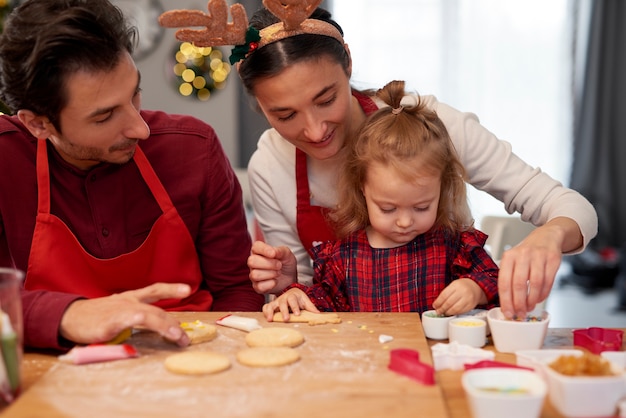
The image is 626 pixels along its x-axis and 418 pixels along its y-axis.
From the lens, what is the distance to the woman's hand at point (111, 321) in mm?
1226

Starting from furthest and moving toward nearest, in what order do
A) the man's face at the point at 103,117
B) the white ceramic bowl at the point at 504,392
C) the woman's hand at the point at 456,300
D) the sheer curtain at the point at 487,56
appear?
the sheer curtain at the point at 487,56, the man's face at the point at 103,117, the woman's hand at the point at 456,300, the white ceramic bowl at the point at 504,392

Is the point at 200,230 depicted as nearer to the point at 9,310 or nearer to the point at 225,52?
the point at 9,310

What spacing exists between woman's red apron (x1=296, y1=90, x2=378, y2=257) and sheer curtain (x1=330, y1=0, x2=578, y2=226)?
130 inches

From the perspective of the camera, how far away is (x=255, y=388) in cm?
105

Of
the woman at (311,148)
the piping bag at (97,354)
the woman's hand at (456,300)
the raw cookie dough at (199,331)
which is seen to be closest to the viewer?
the piping bag at (97,354)

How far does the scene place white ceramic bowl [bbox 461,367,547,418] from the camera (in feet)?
3.04

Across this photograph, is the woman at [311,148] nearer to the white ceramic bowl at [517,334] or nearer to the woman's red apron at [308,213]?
the woman's red apron at [308,213]

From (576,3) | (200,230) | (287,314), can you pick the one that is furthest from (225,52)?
(287,314)

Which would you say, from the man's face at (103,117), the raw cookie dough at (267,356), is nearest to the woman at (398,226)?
the raw cookie dough at (267,356)

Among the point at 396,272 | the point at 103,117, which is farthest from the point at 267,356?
the point at 103,117

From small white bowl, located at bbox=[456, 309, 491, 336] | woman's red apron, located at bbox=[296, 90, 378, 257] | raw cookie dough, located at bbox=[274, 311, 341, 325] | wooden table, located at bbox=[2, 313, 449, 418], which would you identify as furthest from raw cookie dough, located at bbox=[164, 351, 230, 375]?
woman's red apron, located at bbox=[296, 90, 378, 257]

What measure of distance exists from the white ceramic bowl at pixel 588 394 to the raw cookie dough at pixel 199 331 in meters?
0.59

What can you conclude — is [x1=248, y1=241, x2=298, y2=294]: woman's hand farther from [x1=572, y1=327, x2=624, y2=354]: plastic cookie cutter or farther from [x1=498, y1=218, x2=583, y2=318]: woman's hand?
[x1=572, y1=327, x2=624, y2=354]: plastic cookie cutter

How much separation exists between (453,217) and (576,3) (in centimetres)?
394
